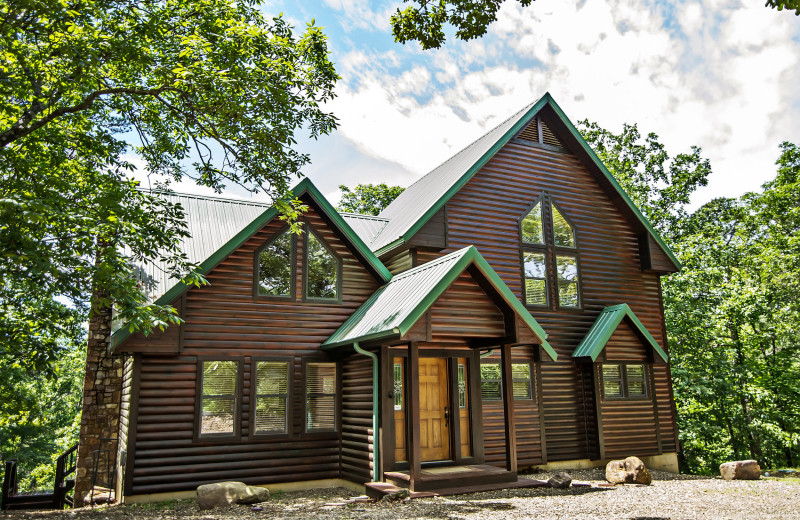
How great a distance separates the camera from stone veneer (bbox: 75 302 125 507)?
13586 mm

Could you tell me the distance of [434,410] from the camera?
12.2 m

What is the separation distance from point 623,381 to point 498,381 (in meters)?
3.84

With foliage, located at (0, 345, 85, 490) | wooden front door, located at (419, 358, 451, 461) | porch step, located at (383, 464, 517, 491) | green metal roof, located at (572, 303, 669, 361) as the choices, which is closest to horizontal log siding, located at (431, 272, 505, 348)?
wooden front door, located at (419, 358, 451, 461)

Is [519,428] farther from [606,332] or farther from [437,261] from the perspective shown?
[437,261]

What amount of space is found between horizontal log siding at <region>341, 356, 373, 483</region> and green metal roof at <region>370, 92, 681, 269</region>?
Answer: 3075mm

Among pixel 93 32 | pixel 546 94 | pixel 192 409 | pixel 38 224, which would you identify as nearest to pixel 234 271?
pixel 192 409

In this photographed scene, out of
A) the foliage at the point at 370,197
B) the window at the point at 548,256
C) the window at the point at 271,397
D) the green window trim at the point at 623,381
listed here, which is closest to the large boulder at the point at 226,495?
the window at the point at 271,397

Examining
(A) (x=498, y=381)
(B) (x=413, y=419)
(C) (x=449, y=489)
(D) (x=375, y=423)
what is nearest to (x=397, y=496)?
(C) (x=449, y=489)

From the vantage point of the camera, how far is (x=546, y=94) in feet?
52.1

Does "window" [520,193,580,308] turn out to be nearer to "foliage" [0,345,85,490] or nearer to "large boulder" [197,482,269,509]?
"large boulder" [197,482,269,509]

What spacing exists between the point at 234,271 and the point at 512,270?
6955mm

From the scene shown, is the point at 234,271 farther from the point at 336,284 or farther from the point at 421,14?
the point at 421,14

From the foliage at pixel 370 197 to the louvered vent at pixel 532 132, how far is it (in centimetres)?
1840

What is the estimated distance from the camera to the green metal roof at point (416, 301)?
10.0 m
